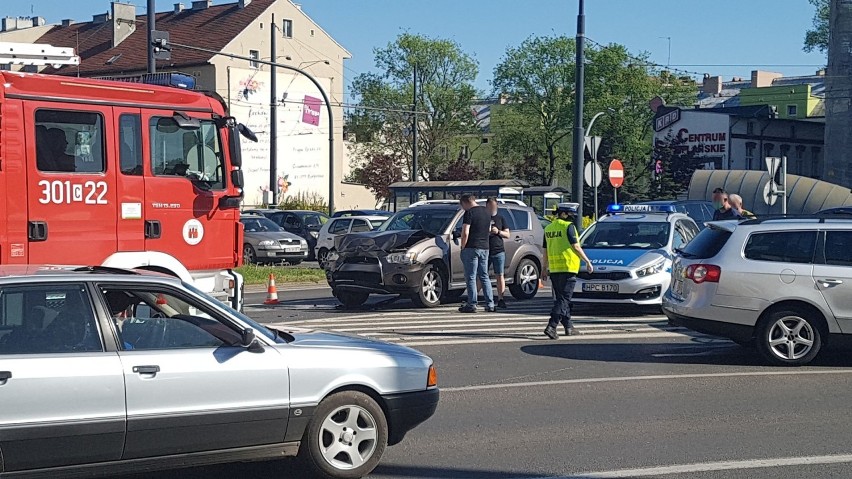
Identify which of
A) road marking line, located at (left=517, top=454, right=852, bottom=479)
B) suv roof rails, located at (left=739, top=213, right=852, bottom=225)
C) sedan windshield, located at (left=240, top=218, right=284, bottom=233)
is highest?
suv roof rails, located at (left=739, top=213, right=852, bottom=225)

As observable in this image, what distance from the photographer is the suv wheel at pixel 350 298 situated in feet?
57.3

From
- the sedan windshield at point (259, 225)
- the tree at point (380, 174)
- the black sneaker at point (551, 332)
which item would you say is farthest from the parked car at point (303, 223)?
the tree at point (380, 174)

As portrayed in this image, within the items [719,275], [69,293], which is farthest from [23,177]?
[719,275]

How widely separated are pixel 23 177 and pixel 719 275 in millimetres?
7264

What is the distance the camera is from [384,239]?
16828 mm

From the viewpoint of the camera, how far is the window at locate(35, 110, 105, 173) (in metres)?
10.4

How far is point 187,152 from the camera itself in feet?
37.5

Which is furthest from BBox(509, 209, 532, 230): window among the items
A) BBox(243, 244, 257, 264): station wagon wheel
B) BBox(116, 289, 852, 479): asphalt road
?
BBox(243, 244, 257, 264): station wagon wheel

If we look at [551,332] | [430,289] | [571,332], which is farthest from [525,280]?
[551,332]

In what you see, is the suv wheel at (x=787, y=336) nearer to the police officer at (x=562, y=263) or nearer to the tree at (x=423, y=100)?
the police officer at (x=562, y=263)

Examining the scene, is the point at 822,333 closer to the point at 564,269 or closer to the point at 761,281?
the point at 761,281

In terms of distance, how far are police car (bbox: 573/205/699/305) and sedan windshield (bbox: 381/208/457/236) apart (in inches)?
88.9

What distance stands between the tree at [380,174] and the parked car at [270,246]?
43.8 metres

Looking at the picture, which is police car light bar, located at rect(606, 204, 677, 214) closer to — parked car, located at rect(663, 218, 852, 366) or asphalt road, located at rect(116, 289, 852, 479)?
asphalt road, located at rect(116, 289, 852, 479)
